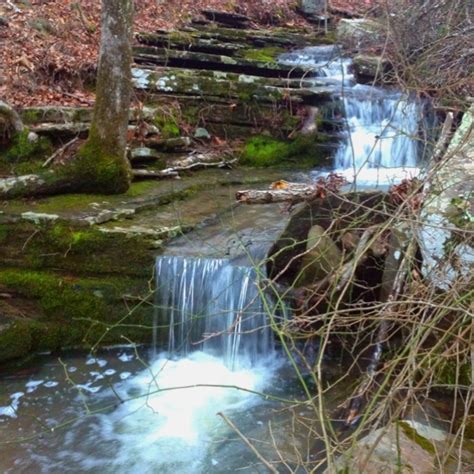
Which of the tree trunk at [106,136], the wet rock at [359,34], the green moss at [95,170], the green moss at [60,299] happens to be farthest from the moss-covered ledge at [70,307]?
the wet rock at [359,34]

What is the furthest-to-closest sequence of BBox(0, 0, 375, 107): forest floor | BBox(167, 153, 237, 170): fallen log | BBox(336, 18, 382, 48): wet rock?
1. BBox(336, 18, 382, 48): wet rock
2. BBox(0, 0, 375, 107): forest floor
3. BBox(167, 153, 237, 170): fallen log

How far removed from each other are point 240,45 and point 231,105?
328 cm

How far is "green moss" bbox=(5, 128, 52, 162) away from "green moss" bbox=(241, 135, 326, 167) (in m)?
3.06

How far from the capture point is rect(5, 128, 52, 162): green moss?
22.5ft

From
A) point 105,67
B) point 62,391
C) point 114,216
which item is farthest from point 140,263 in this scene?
point 105,67

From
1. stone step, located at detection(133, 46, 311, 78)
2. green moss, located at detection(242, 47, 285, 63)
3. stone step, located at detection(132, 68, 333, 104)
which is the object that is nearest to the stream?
stone step, located at detection(132, 68, 333, 104)

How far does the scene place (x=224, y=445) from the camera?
4.36 m

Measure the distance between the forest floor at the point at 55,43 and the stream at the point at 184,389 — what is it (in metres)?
3.48

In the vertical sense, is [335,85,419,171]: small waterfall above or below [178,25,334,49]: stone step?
below

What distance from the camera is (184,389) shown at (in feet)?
17.1

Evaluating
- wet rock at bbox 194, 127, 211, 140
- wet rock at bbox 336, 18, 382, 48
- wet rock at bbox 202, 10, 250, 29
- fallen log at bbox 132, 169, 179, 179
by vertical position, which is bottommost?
fallen log at bbox 132, 169, 179, 179

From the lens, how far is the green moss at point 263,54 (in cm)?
1107

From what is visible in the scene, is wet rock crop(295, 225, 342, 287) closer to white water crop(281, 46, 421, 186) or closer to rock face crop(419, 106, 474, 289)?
rock face crop(419, 106, 474, 289)

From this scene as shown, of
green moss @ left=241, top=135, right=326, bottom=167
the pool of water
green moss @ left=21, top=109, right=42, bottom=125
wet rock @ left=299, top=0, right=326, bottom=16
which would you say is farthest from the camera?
wet rock @ left=299, top=0, right=326, bottom=16
